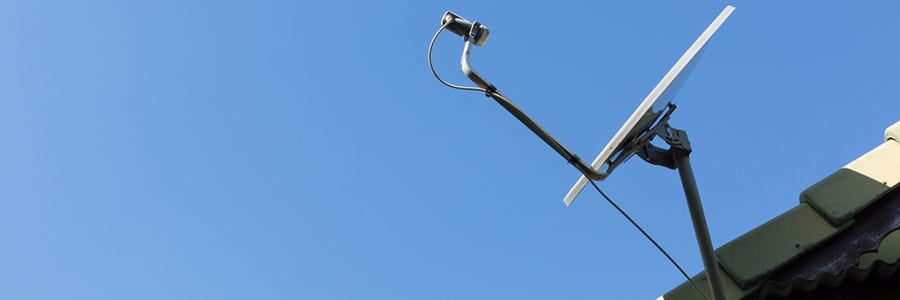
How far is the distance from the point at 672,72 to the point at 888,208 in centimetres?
137

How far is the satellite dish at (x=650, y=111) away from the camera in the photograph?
8.73ft

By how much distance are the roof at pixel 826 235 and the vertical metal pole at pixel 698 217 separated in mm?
513

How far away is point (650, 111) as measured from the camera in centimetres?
268

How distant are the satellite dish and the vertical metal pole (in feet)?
0.48

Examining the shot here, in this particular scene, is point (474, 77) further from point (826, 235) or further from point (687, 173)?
point (826, 235)

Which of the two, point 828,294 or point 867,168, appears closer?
point 828,294

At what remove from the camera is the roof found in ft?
10.5

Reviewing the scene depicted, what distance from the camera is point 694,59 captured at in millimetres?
2805

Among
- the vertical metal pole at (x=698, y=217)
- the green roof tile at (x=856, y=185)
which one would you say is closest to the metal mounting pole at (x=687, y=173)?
Answer: the vertical metal pole at (x=698, y=217)

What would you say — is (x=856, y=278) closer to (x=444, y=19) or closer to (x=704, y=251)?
(x=704, y=251)

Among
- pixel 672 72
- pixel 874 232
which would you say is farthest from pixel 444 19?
pixel 874 232

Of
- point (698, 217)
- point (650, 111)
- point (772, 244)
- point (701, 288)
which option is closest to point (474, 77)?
point (650, 111)

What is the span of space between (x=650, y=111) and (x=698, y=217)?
0.40 meters

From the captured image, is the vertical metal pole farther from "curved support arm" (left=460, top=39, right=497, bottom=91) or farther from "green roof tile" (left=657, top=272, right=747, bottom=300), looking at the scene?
"curved support arm" (left=460, top=39, right=497, bottom=91)
